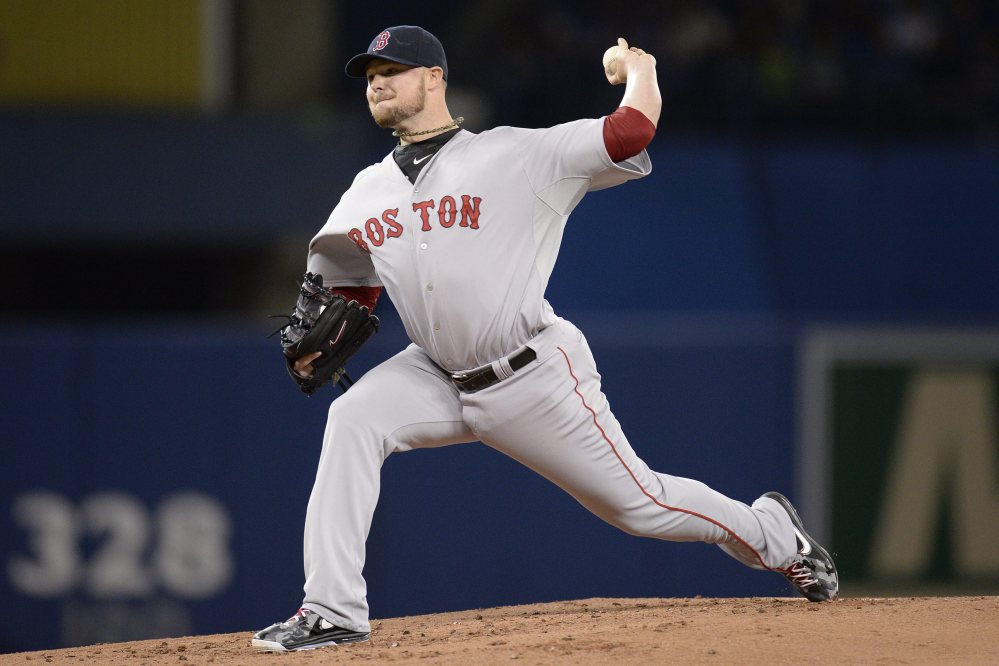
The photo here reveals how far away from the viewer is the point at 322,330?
3.72m

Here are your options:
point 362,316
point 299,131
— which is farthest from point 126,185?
point 362,316

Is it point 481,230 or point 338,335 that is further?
point 338,335

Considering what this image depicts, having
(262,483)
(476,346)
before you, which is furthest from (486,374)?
(262,483)

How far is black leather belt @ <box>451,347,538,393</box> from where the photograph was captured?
361 centimetres

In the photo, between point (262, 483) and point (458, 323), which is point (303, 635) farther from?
point (262, 483)

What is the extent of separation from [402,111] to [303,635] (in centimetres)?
143

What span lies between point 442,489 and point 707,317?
2272 mm

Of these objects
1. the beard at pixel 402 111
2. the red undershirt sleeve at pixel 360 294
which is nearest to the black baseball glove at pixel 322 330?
the red undershirt sleeve at pixel 360 294

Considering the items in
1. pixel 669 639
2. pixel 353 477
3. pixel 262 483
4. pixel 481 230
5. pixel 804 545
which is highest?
pixel 481 230

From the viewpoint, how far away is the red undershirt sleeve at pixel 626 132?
3.52 m

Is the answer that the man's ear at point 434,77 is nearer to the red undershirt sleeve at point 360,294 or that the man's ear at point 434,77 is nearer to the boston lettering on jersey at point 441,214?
the boston lettering on jersey at point 441,214

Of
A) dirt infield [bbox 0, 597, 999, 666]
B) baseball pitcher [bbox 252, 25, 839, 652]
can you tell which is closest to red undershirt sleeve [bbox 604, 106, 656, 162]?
baseball pitcher [bbox 252, 25, 839, 652]

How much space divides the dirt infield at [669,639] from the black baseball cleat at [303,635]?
41 mm

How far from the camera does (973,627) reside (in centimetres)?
360
